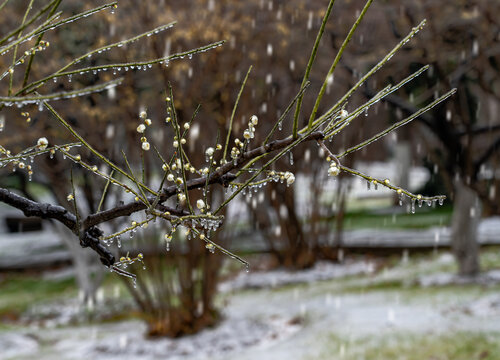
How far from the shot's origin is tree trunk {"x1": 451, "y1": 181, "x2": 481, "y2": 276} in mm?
9312

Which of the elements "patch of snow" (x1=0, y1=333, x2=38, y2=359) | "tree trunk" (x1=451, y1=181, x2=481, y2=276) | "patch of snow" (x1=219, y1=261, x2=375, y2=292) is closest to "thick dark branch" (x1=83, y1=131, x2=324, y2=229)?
"patch of snow" (x1=0, y1=333, x2=38, y2=359)

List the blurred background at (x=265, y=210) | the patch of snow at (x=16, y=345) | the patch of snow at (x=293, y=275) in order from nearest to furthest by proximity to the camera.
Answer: the blurred background at (x=265, y=210), the patch of snow at (x=16, y=345), the patch of snow at (x=293, y=275)

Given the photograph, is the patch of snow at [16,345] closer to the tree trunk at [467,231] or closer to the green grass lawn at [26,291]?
the green grass lawn at [26,291]

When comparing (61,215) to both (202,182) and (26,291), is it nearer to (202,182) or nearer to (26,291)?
(202,182)

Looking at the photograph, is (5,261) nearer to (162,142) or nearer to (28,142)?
(28,142)

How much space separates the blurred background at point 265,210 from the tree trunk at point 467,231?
0.02 m

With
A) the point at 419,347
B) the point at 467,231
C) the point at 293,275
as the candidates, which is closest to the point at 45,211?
the point at 419,347

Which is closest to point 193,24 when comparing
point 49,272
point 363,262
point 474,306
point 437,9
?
point 437,9

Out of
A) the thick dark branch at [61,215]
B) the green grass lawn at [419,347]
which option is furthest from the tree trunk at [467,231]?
the thick dark branch at [61,215]

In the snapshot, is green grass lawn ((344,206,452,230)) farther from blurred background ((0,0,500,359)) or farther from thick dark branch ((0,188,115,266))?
thick dark branch ((0,188,115,266))

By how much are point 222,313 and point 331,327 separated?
179cm

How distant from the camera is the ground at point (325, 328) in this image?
19.9 feet

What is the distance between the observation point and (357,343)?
6.23 m

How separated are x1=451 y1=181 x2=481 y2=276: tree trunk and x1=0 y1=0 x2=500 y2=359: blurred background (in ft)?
0.08
